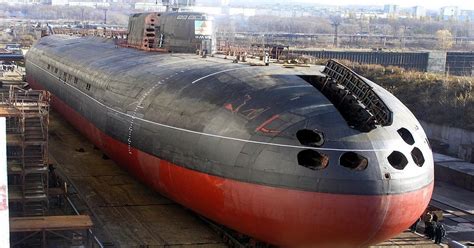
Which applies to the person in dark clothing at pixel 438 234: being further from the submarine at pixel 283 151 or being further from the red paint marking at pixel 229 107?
the red paint marking at pixel 229 107

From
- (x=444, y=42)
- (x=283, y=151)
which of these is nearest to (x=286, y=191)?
(x=283, y=151)

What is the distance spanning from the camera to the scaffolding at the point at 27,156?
1781 centimetres

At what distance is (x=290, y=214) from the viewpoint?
14.3 meters

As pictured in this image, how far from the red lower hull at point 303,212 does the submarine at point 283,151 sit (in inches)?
1.0

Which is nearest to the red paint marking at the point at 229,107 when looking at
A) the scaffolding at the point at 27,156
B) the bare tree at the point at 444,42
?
the scaffolding at the point at 27,156

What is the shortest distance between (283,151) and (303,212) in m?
1.53

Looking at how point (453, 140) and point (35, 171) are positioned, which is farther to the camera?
point (453, 140)

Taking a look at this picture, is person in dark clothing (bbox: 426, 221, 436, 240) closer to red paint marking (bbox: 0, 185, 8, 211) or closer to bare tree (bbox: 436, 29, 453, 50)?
red paint marking (bbox: 0, 185, 8, 211)

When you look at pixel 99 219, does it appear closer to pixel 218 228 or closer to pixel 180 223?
pixel 180 223

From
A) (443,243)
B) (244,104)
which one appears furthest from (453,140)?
(244,104)

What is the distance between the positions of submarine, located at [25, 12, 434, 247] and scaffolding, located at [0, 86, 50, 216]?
2.92 m

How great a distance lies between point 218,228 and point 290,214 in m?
3.69

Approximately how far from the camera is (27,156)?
18.5m

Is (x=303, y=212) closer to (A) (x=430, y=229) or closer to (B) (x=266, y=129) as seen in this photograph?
(B) (x=266, y=129)
